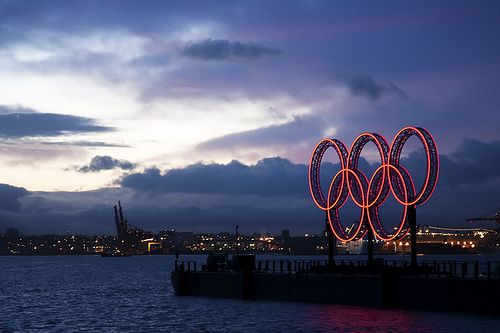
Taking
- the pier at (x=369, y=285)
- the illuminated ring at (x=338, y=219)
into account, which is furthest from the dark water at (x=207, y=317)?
the illuminated ring at (x=338, y=219)

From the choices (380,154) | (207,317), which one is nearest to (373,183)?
(380,154)

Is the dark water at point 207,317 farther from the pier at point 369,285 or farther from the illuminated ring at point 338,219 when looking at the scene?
the illuminated ring at point 338,219

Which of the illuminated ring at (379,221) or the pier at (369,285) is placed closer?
the pier at (369,285)

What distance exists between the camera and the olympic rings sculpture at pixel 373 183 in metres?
77.8

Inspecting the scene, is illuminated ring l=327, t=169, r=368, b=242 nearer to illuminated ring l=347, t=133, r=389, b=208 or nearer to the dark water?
illuminated ring l=347, t=133, r=389, b=208

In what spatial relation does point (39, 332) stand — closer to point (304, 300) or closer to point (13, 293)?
point (304, 300)

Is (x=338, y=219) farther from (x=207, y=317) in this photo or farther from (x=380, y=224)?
(x=207, y=317)

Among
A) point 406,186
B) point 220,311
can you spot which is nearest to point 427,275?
point 406,186

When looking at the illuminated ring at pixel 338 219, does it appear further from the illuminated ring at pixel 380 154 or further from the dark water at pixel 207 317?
the dark water at pixel 207 317

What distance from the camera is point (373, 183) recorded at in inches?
3278

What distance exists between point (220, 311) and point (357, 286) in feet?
48.2

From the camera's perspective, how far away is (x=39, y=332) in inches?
3022

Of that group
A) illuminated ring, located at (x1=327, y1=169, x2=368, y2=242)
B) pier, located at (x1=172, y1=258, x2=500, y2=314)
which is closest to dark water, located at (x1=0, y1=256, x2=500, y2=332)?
pier, located at (x1=172, y1=258, x2=500, y2=314)

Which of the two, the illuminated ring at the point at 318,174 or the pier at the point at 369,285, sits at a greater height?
the illuminated ring at the point at 318,174
